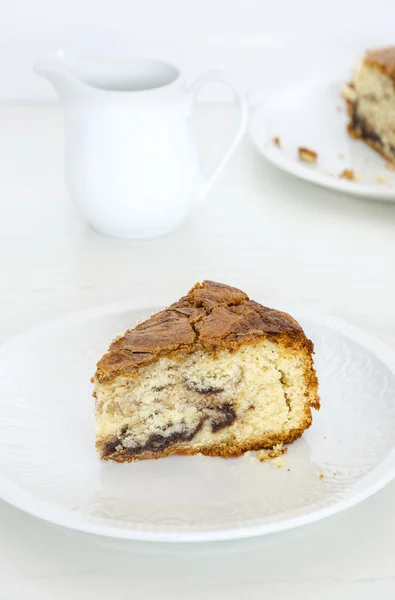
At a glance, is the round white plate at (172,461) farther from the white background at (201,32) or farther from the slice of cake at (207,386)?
the white background at (201,32)

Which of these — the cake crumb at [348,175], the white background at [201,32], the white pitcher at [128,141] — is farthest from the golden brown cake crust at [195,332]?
the white background at [201,32]

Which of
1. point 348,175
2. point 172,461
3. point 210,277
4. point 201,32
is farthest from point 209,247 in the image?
point 201,32

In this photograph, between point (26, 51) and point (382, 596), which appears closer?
point (382, 596)

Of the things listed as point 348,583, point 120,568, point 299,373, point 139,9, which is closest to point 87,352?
point 299,373

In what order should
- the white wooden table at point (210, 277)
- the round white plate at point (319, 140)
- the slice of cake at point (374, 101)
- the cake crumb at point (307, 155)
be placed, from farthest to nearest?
the slice of cake at point (374, 101) → the cake crumb at point (307, 155) → the round white plate at point (319, 140) → the white wooden table at point (210, 277)

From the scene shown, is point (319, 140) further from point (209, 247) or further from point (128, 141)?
point (128, 141)

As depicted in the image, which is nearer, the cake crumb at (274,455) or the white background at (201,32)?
the cake crumb at (274,455)

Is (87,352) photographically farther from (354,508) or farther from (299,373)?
(354,508)
